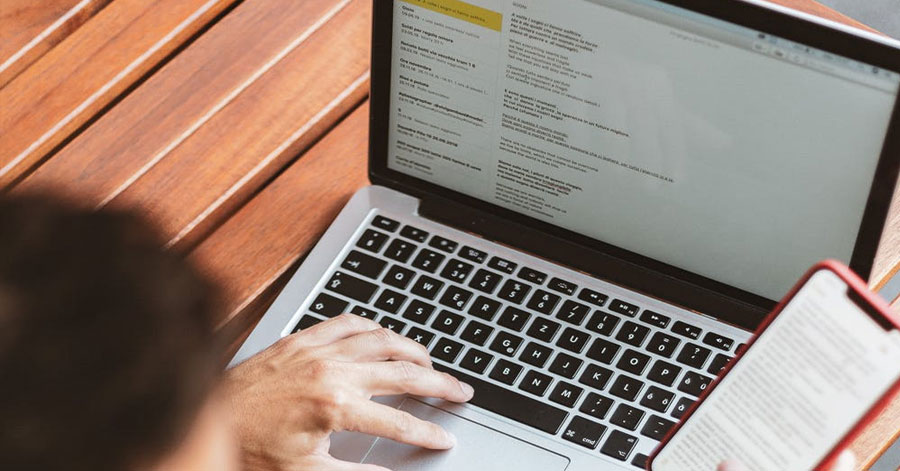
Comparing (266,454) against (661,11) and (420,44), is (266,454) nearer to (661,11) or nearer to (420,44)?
(420,44)

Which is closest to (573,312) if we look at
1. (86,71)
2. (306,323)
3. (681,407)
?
(681,407)

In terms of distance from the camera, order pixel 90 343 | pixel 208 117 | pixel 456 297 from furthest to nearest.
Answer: pixel 208 117
pixel 456 297
pixel 90 343

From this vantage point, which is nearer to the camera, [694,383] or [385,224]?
[694,383]

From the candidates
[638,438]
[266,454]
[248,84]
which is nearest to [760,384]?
[638,438]

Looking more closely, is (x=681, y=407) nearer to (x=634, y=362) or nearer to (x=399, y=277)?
(x=634, y=362)

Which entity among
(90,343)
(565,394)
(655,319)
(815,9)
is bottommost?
(90,343)

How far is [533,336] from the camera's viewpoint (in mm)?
964

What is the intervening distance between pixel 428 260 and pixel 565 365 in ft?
0.53

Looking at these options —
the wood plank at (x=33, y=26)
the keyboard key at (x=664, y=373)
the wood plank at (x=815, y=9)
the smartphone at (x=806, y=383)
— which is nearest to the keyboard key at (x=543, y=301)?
the keyboard key at (x=664, y=373)

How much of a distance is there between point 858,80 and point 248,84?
0.61 metres

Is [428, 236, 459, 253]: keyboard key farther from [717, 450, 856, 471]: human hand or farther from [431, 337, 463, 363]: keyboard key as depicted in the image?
[717, 450, 856, 471]: human hand

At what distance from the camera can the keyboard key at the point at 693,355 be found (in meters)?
0.94

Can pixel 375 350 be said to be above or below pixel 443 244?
below

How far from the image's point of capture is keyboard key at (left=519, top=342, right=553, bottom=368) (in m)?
0.95
